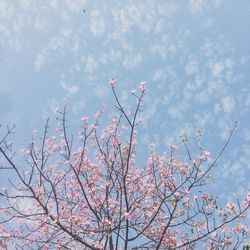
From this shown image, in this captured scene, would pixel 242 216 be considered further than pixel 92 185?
No

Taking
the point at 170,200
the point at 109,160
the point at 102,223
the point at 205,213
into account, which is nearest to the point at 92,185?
the point at 109,160

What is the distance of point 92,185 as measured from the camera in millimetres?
13688

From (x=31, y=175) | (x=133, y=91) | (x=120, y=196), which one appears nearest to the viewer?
(x=133, y=91)

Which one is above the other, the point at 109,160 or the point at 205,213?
the point at 109,160

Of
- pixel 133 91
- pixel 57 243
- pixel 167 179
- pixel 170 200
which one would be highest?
pixel 133 91

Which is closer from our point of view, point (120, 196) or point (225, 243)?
point (225, 243)

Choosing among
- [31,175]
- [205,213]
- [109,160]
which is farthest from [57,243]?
[205,213]

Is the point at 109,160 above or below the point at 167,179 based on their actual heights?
above

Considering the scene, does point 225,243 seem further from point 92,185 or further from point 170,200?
point 92,185

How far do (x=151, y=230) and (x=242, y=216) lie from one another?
3497 mm

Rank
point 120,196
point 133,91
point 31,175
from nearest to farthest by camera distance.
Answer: point 133,91, point 31,175, point 120,196

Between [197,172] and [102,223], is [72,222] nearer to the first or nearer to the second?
[102,223]

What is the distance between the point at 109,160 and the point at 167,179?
2447 millimetres

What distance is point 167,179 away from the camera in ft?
40.2
